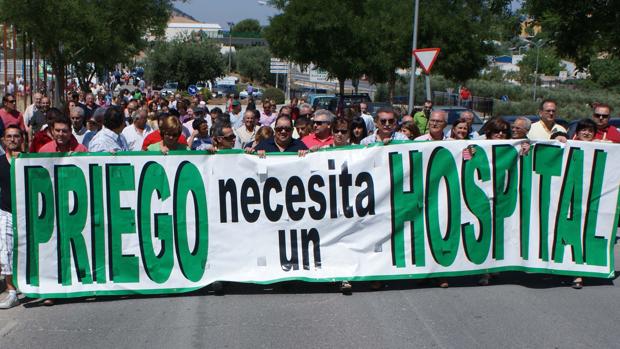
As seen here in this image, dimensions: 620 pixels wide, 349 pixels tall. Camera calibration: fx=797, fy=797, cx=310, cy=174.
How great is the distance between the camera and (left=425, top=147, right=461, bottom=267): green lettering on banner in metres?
7.16

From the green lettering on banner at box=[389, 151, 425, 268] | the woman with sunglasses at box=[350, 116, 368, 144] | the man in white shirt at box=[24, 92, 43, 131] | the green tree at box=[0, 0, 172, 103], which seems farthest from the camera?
the green tree at box=[0, 0, 172, 103]

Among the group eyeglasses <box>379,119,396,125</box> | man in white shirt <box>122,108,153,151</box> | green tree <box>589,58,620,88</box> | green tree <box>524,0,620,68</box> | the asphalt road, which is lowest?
the asphalt road

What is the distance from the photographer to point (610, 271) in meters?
7.46

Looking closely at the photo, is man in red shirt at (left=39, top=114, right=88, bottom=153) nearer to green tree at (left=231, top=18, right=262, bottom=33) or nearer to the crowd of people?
the crowd of people

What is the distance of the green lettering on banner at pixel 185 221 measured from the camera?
689cm

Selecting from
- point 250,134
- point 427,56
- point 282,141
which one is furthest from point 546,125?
point 427,56

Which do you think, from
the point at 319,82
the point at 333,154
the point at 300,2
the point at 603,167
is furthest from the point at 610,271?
the point at 319,82

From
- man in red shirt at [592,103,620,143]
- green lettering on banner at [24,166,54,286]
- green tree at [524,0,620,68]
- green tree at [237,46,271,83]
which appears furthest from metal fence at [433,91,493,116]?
green tree at [237,46,271,83]

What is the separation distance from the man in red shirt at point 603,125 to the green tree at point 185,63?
55985 millimetres

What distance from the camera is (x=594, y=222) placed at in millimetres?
7441

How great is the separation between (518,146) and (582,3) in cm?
1098

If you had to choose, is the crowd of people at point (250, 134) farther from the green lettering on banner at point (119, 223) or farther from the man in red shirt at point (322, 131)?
the green lettering on banner at point (119, 223)

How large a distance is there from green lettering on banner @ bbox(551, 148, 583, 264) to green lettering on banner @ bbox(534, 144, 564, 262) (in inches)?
3.4

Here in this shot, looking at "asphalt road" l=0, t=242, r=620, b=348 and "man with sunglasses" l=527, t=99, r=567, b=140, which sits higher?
"man with sunglasses" l=527, t=99, r=567, b=140
